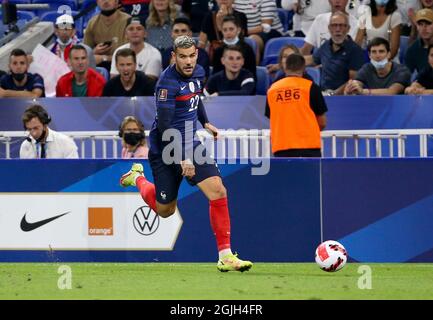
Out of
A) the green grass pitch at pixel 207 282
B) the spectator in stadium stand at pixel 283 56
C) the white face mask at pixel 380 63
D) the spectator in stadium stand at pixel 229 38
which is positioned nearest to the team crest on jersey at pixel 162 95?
the green grass pitch at pixel 207 282

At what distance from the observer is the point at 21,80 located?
16.9 meters

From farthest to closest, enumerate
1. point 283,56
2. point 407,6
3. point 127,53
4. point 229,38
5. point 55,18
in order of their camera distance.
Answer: point 55,18 → point 407,6 → point 229,38 → point 127,53 → point 283,56

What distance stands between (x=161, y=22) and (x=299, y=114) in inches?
179

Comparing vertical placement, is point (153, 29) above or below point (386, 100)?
above

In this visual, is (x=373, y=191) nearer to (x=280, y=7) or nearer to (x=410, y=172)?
(x=410, y=172)

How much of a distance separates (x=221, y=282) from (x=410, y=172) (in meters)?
3.34

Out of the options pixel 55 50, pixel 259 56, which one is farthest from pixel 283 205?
pixel 55 50

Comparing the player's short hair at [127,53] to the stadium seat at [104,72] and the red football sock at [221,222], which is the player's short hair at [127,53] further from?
the red football sock at [221,222]

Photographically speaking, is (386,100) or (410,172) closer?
(410,172)

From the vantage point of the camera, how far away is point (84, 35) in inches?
734

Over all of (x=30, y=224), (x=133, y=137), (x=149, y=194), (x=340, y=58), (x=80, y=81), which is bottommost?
(x=30, y=224)

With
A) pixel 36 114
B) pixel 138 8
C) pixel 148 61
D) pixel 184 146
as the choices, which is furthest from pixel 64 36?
pixel 184 146

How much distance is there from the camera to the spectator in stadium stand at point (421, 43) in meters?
16.3

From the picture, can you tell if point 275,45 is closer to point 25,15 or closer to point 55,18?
point 55,18
